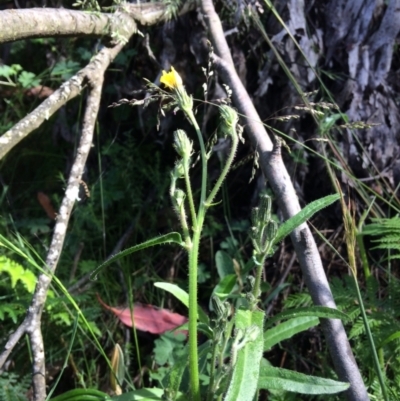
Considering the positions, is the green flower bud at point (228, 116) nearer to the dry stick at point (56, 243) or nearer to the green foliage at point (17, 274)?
the dry stick at point (56, 243)

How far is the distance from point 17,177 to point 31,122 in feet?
3.60

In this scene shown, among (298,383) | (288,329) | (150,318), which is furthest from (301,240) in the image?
(150,318)

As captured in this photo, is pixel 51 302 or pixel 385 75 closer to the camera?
pixel 51 302

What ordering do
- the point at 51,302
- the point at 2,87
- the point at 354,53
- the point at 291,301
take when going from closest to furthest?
the point at 291,301
the point at 51,302
the point at 354,53
the point at 2,87

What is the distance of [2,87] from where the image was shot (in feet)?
9.36

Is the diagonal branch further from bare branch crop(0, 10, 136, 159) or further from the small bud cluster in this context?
the small bud cluster

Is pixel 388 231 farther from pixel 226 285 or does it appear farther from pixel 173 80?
pixel 173 80

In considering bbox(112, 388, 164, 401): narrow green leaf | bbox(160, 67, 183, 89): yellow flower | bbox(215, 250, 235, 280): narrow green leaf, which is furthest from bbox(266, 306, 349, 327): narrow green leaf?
bbox(215, 250, 235, 280): narrow green leaf

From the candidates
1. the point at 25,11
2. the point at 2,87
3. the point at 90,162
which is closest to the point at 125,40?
the point at 25,11

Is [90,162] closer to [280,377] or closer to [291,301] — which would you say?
[291,301]

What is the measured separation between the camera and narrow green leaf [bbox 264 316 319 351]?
1362 mm

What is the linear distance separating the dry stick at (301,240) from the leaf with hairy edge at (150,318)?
65 centimetres

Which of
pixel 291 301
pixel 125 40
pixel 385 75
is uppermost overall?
pixel 125 40

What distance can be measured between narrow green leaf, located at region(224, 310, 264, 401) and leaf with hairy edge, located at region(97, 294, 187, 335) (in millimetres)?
868
